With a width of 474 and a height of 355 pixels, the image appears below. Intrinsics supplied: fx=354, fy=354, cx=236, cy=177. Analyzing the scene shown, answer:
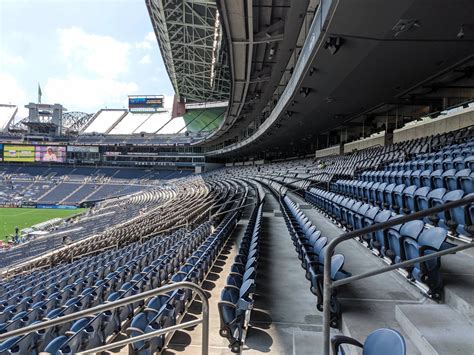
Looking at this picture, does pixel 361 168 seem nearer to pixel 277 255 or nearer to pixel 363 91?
pixel 363 91

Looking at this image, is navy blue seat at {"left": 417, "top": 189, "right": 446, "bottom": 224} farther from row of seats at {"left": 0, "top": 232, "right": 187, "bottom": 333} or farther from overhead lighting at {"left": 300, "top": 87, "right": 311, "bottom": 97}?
overhead lighting at {"left": 300, "top": 87, "right": 311, "bottom": 97}

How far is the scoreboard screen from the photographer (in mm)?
74688

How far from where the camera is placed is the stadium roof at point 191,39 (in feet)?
81.9

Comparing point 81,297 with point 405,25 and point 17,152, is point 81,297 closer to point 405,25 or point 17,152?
point 405,25

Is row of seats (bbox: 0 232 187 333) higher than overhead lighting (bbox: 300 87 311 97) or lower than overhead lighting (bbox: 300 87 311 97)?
lower

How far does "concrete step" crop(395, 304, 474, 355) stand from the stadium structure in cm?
1

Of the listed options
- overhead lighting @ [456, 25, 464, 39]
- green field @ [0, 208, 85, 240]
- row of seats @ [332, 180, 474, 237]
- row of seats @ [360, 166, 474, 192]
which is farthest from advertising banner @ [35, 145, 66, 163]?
overhead lighting @ [456, 25, 464, 39]

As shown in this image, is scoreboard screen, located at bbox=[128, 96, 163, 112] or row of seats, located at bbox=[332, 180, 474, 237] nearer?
row of seats, located at bbox=[332, 180, 474, 237]

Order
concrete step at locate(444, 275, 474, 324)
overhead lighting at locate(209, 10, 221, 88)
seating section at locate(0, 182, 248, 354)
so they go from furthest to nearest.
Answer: overhead lighting at locate(209, 10, 221, 88) → seating section at locate(0, 182, 248, 354) → concrete step at locate(444, 275, 474, 324)

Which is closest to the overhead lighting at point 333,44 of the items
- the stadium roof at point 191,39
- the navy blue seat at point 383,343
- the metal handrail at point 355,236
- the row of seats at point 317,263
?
the row of seats at point 317,263

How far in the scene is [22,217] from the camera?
1586 inches

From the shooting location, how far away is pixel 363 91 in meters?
13.4

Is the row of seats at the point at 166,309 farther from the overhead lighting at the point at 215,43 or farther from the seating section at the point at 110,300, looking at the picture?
the overhead lighting at the point at 215,43

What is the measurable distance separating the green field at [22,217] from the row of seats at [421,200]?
31457mm
